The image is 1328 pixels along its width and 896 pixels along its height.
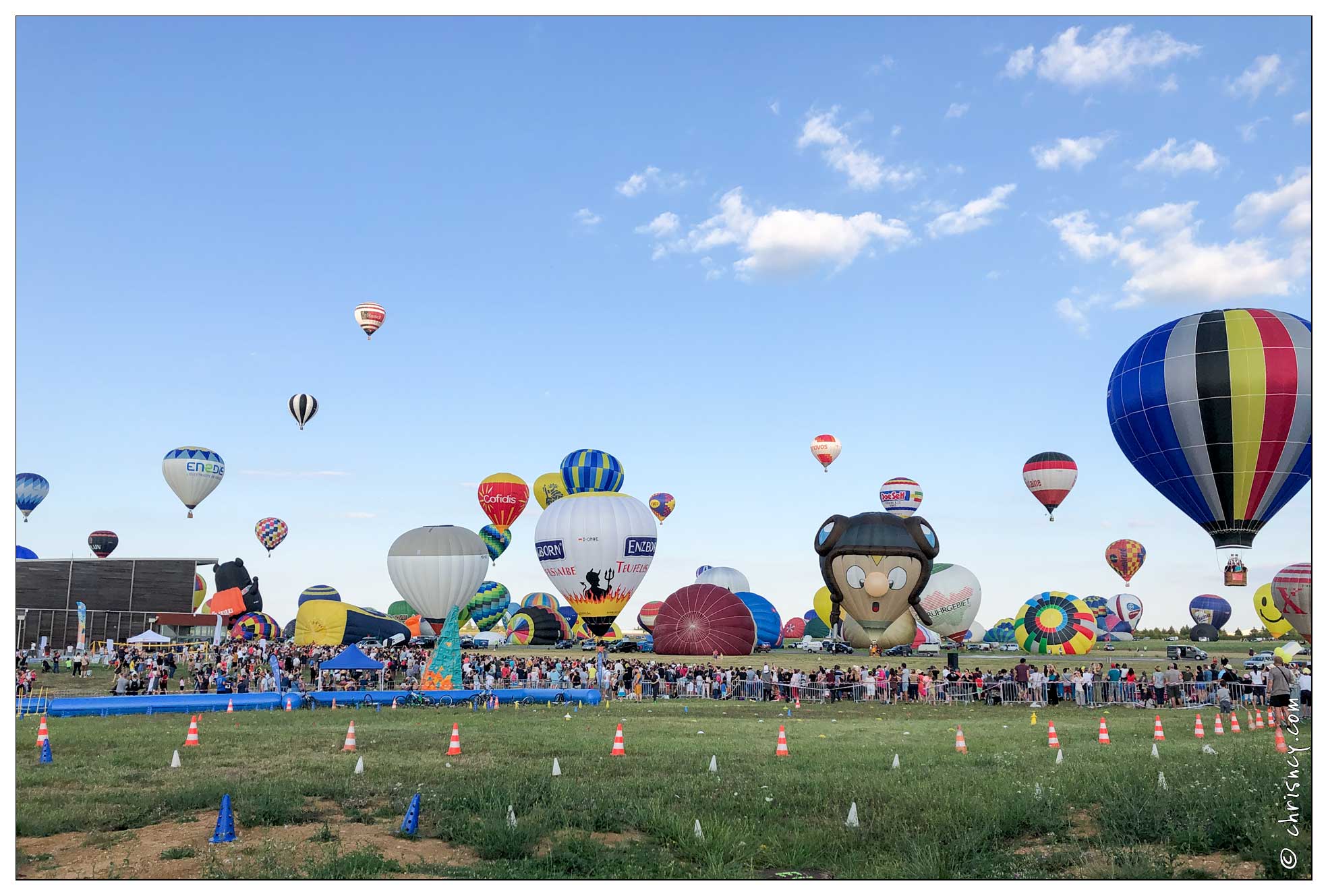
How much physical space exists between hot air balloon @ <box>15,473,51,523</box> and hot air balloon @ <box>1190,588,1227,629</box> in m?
98.6

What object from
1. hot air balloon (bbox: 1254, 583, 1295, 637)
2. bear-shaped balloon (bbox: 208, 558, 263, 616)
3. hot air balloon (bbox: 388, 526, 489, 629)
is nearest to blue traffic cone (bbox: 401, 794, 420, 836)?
hot air balloon (bbox: 388, 526, 489, 629)

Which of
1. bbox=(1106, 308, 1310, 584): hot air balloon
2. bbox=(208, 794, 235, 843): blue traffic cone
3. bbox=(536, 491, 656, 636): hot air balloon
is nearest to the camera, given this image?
bbox=(208, 794, 235, 843): blue traffic cone

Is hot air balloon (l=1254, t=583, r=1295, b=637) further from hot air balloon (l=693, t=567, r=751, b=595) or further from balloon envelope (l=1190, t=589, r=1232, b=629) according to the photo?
hot air balloon (l=693, t=567, r=751, b=595)

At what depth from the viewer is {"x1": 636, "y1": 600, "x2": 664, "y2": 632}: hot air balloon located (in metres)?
89.1

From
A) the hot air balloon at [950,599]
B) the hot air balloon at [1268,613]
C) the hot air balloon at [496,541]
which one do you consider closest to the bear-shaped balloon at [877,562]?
the hot air balloon at [950,599]

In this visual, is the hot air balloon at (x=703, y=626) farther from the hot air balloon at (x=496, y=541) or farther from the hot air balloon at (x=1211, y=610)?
the hot air balloon at (x=1211, y=610)

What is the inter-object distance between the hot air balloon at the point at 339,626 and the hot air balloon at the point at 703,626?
16.7 m

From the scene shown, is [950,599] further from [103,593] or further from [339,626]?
[103,593]

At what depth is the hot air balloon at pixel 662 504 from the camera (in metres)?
87.6

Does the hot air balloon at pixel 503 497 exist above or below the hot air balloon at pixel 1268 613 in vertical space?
above

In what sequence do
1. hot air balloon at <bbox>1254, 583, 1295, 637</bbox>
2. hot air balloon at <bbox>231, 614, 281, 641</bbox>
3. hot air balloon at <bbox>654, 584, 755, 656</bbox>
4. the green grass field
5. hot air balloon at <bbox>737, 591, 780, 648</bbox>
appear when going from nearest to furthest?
the green grass field
hot air balloon at <bbox>654, 584, 755, 656</bbox>
hot air balloon at <bbox>1254, 583, 1295, 637</bbox>
hot air balloon at <bbox>737, 591, 780, 648</bbox>
hot air balloon at <bbox>231, 614, 281, 641</bbox>

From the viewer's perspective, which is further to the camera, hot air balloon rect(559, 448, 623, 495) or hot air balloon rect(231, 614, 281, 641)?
hot air balloon rect(231, 614, 281, 641)
